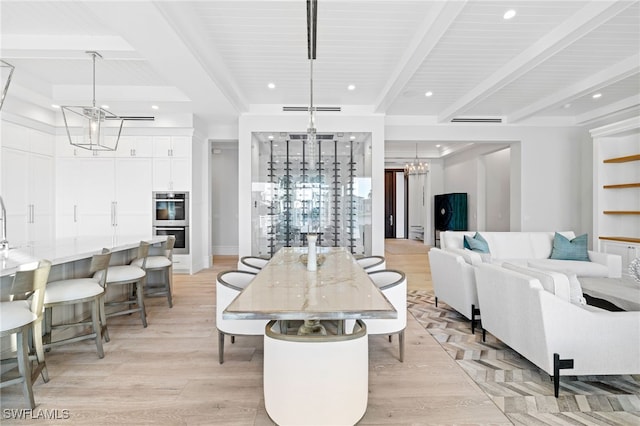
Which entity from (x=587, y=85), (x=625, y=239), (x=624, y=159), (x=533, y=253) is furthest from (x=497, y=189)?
(x=587, y=85)

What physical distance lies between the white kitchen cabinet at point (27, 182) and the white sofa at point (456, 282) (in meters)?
5.58

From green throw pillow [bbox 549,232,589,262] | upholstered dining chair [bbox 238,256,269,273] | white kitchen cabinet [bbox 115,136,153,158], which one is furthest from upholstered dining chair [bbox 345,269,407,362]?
white kitchen cabinet [bbox 115,136,153,158]

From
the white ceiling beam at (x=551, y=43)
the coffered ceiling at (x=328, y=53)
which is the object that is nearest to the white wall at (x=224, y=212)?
the coffered ceiling at (x=328, y=53)

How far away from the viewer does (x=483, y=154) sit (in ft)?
28.8

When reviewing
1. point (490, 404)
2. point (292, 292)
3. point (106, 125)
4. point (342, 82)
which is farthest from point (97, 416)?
point (106, 125)

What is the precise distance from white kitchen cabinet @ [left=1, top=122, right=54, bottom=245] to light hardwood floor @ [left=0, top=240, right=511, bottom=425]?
3.30 meters

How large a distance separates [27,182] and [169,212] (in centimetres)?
216

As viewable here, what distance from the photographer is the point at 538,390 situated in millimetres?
2375

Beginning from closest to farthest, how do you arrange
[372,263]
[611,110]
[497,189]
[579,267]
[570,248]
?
[372,263], [579,267], [570,248], [611,110], [497,189]

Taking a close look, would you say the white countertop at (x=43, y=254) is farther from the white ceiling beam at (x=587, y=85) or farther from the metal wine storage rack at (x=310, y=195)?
the white ceiling beam at (x=587, y=85)

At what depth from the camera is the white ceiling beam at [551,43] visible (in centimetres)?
292

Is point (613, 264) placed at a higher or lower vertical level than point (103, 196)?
lower

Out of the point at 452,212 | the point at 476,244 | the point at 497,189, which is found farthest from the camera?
the point at 452,212

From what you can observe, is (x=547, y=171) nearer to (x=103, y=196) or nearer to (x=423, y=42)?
(x=423, y=42)
